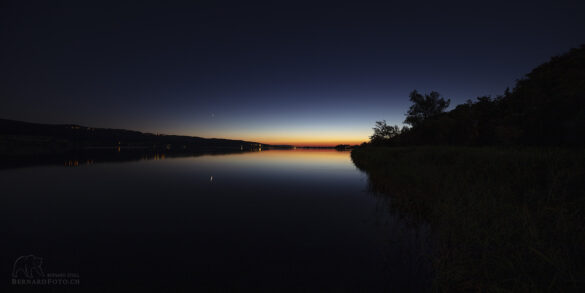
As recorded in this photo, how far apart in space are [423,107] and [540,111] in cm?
4537

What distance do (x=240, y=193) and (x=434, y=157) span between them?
18153 mm

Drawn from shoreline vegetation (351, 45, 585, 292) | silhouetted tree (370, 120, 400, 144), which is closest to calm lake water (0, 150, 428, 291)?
shoreline vegetation (351, 45, 585, 292)

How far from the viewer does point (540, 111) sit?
1925cm

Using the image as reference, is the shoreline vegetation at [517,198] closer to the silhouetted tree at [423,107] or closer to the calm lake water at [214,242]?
the calm lake water at [214,242]

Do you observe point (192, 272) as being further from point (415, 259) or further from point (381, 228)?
point (381, 228)

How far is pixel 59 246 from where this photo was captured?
7.62m

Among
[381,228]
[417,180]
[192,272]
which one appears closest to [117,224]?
[192,272]

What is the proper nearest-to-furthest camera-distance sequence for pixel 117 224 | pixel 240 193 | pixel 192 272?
pixel 192 272 < pixel 117 224 < pixel 240 193

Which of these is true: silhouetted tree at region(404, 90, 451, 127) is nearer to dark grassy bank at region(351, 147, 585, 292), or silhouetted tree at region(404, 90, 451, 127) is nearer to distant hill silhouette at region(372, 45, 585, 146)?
distant hill silhouette at region(372, 45, 585, 146)

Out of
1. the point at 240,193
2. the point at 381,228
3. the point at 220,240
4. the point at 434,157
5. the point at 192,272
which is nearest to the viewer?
the point at 192,272

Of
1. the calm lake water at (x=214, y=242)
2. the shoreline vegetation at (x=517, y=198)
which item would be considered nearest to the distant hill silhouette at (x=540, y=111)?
the shoreline vegetation at (x=517, y=198)

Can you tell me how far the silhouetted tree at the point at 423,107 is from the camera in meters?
60.1

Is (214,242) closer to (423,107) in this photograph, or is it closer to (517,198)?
(517,198)

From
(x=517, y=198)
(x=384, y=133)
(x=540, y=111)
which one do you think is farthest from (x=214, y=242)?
(x=384, y=133)
